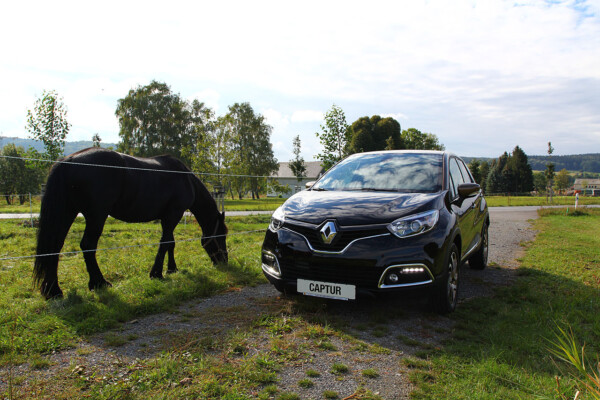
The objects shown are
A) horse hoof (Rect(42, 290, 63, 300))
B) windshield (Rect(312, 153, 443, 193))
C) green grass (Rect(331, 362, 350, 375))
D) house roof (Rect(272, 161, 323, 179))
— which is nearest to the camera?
green grass (Rect(331, 362, 350, 375))

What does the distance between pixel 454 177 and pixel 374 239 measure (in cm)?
209

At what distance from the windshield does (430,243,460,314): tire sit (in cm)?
80

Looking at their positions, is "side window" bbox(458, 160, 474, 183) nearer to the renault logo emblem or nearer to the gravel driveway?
the gravel driveway

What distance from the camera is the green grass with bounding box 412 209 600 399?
273 centimetres

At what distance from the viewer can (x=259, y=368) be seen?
9.81 feet

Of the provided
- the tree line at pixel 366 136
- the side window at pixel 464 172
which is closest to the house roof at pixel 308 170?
the tree line at pixel 366 136

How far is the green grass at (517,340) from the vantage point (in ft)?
8.95

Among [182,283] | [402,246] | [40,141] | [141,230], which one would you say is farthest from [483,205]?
[40,141]

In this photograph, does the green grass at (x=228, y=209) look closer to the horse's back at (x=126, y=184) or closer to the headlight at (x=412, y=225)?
the horse's back at (x=126, y=184)

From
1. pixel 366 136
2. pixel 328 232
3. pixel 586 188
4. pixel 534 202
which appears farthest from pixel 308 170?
pixel 328 232

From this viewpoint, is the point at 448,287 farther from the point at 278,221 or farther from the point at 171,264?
the point at 171,264

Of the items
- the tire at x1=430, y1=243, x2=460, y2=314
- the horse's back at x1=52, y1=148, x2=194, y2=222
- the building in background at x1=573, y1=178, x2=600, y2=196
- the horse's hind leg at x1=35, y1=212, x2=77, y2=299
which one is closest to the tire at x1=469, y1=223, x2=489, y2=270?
the tire at x1=430, y1=243, x2=460, y2=314

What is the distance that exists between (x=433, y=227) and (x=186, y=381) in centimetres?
261

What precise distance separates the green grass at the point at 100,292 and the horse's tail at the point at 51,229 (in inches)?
10.6
